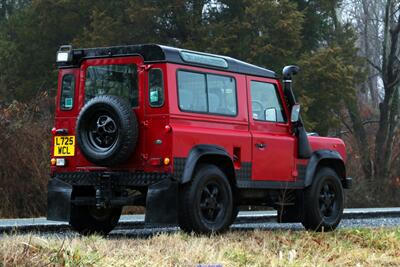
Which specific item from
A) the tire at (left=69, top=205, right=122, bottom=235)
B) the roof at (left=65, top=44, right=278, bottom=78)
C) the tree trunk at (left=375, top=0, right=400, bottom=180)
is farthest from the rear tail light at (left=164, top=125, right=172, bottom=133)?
the tree trunk at (left=375, top=0, right=400, bottom=180)

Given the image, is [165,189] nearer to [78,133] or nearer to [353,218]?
[78,133]

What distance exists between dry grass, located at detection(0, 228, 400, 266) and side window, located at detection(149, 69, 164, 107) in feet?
5.61

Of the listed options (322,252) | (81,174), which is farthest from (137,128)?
(322,252)

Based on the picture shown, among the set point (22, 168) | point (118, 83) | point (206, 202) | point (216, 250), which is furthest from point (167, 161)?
point (22, 168)

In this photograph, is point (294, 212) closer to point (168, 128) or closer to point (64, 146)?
point (168, 128)

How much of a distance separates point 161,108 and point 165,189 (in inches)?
39.3

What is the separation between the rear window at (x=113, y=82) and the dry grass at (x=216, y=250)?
204 centimetres

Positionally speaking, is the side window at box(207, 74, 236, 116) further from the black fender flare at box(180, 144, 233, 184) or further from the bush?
the bush

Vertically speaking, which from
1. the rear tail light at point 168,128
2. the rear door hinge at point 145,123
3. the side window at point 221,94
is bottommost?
the rear tail light at point 168,128

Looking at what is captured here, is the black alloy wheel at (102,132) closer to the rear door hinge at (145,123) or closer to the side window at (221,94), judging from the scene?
the rear door hinge at (145,123)

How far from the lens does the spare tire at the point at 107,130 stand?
9.38 m

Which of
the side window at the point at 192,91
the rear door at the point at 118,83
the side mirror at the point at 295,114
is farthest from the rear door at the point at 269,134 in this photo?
the rear door at the point at 118,83

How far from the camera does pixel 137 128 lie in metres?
9.49

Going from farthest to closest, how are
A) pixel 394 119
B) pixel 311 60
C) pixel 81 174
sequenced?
pixel 394 119, pixel 311 60, pixel 81 174
